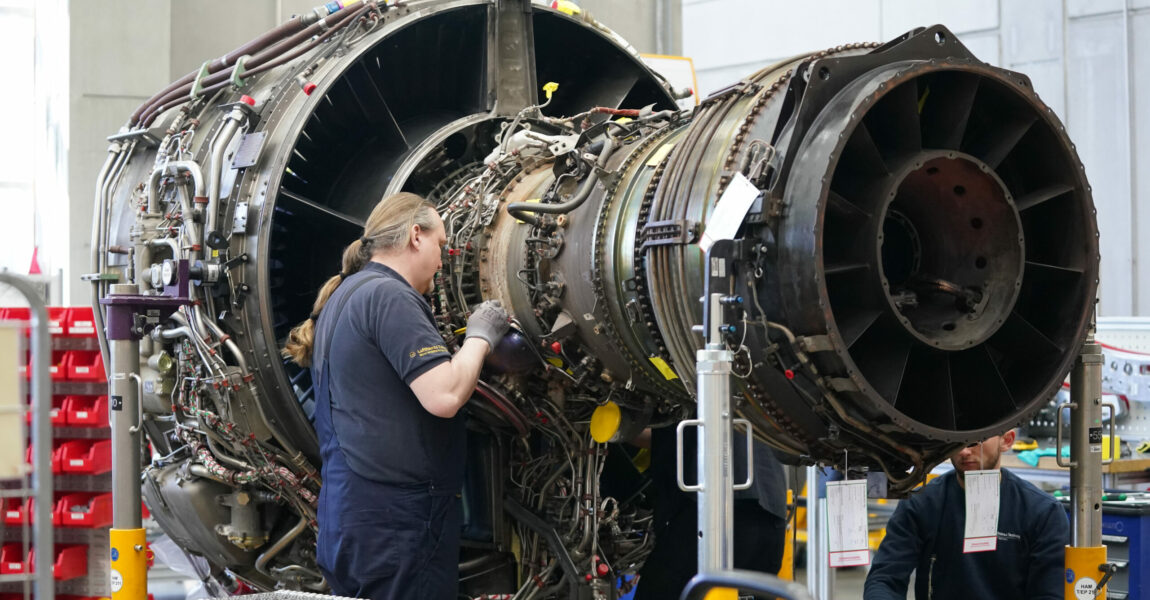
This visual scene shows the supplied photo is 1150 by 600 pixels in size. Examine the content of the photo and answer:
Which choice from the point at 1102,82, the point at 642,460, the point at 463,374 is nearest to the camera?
the point at 463,374

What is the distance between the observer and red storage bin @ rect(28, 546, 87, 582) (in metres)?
4.96

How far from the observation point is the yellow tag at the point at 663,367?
271 cm

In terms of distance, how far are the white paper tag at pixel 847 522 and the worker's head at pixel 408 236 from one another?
1.21 m

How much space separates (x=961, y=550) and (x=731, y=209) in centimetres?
167

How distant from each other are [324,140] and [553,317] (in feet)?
4.15

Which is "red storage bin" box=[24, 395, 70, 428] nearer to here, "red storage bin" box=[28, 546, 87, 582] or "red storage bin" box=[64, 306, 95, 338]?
"red storage bin" box=[64, 306, 95, 338]

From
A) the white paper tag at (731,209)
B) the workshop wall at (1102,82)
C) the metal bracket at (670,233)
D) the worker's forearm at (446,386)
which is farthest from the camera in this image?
the workshop wall at (1102,82)

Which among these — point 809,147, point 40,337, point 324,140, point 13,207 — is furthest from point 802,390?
point 13,207

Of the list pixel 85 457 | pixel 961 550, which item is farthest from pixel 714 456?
pixel 85 457

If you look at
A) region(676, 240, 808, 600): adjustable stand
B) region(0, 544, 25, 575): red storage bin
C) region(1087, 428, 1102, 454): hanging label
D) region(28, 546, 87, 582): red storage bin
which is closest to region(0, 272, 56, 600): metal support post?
region(676, 240, 808, 600): adjustable stand

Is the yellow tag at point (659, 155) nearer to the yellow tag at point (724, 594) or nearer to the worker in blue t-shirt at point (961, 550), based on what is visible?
the yellow tag at point (724, 594)

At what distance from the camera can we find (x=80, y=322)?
4.95 m

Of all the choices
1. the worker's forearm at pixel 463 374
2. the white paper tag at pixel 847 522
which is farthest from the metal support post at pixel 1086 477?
the worker's forearm at pixel 463 374

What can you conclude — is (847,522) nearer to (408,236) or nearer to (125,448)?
(408,236)
